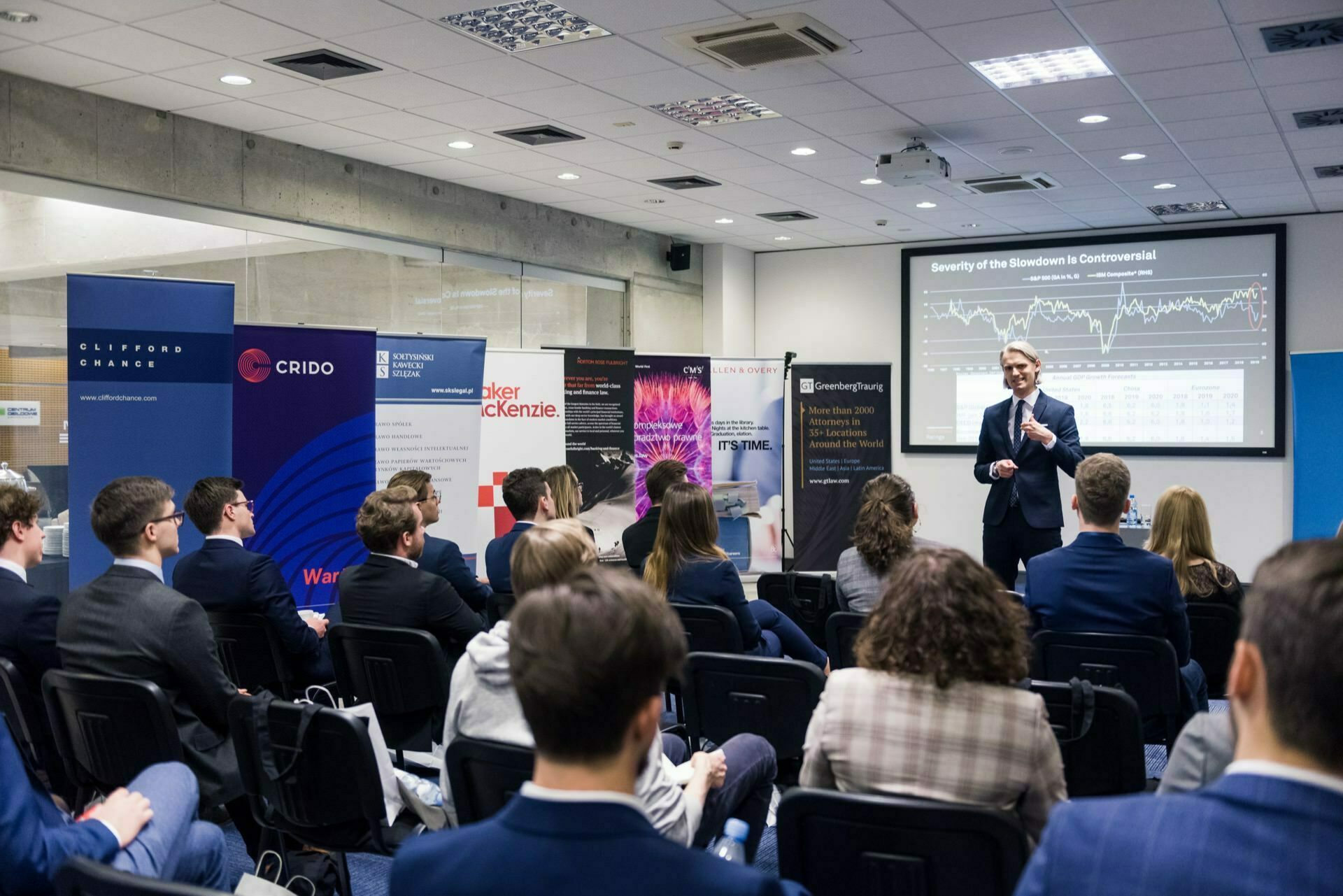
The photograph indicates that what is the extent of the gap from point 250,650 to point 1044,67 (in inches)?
177

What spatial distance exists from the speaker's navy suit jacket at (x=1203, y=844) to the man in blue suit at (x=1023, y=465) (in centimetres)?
448

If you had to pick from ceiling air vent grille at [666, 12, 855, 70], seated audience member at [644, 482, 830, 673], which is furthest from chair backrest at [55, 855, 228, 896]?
ceiling air vent grille at [666, 12, 855, 70]

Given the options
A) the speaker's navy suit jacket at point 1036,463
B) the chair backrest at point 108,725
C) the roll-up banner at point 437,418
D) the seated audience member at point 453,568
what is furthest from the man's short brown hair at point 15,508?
the speaker's navy suit jacket at point 1036,463

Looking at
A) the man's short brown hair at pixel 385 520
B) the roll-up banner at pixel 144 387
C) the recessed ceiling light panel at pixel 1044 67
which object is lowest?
the man's short brown hair at pixel 385 520

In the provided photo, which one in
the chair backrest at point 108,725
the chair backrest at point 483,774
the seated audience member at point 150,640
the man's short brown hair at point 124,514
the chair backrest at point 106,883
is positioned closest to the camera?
the chair backrest at point 106,883

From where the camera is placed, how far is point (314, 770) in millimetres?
2678

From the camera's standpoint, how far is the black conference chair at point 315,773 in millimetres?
2580

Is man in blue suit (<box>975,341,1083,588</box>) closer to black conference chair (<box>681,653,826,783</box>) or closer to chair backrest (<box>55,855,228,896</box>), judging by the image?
black conference chair (<box>681,653,826,783</box>)

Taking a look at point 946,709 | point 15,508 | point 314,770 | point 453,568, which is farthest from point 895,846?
point 453,568

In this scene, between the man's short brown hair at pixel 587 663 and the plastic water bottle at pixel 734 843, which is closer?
the man's short brown hair at pixel 587 663

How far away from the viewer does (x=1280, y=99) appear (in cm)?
597

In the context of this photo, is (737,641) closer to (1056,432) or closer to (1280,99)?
(1056,432)

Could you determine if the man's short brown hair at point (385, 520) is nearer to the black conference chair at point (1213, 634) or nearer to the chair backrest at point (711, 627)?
the chair backrest at point (711, 627)

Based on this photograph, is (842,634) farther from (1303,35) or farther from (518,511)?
(1303,35)
